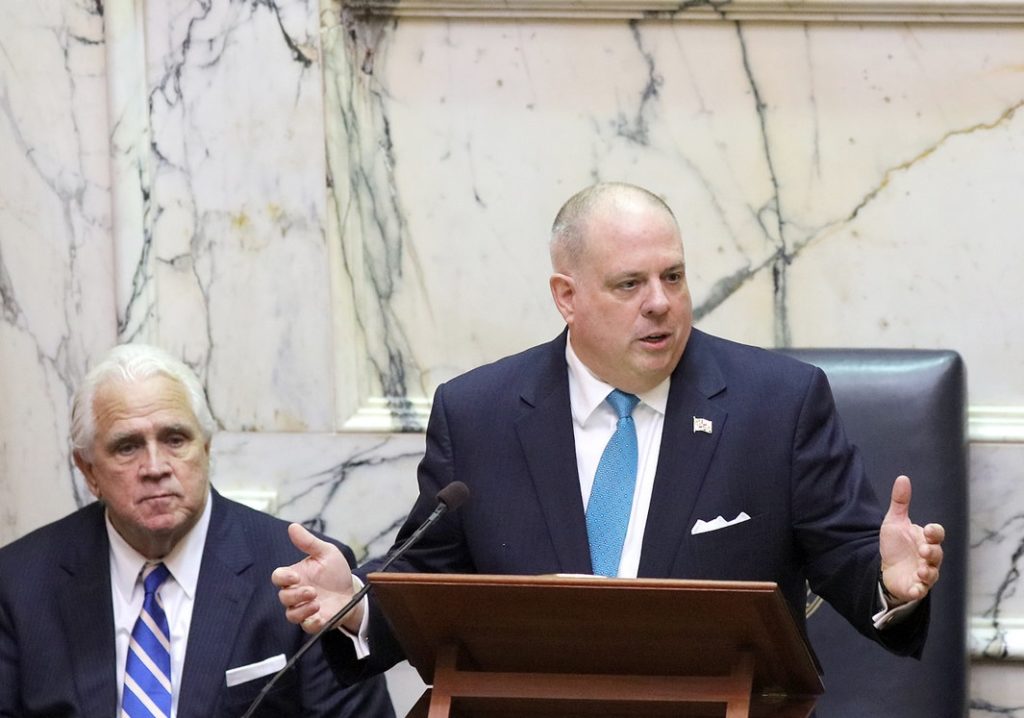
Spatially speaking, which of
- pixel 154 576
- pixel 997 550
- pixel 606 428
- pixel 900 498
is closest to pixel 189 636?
pixel 154 576

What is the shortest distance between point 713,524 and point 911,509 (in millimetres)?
736

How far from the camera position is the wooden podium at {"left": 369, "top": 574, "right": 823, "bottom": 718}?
2459 millimetres

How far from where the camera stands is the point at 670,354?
338 centimetres

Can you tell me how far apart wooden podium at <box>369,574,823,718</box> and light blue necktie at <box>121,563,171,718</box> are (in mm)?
1078

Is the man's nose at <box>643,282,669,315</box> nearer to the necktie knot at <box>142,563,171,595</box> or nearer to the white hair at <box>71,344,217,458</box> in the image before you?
the white hair at <box>71,344,217,458</box>

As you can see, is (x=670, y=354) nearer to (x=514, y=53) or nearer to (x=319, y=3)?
(x=514, y=53)

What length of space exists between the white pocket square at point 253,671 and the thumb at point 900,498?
1.43 m

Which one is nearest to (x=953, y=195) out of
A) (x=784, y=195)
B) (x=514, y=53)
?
(x=784, y=195)

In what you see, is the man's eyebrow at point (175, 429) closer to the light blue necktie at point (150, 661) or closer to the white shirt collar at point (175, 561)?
the white shirt collar at point (175, 561)

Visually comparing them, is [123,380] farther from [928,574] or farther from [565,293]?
[928,574]

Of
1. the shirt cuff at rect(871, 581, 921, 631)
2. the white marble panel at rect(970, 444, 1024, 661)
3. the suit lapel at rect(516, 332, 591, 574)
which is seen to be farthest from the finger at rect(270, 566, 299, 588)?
the white marble panel at rect(970, 444, 1024, 661)

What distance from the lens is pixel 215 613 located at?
368 centimetres

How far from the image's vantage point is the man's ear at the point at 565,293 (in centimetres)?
350

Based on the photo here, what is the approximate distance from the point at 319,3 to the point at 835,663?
6.87 ft
